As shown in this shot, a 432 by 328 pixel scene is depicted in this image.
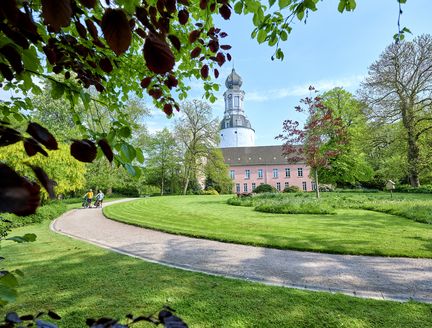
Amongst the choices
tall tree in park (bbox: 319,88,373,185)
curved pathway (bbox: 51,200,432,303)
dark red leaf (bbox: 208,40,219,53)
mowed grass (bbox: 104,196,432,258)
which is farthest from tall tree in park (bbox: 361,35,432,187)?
dark red leaf (bbox: 208,40,219,53)

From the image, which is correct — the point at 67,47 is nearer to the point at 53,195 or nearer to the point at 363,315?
the point at 53,195

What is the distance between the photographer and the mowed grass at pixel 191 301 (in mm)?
3414

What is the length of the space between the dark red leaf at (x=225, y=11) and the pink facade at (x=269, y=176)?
5254 centimetres

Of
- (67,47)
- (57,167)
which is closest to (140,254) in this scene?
(67,47)

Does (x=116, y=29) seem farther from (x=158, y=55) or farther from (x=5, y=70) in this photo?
(x=5, y=70)

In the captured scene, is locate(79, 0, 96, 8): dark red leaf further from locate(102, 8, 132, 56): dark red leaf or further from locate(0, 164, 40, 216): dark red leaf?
locate(0, 164, 40, 216): dark red leaf

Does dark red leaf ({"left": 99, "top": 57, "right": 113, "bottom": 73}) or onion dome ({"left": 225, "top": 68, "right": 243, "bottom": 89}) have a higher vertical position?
onion dome ({"left": 225, "top": 68, "right": 243, "bottom": 89})

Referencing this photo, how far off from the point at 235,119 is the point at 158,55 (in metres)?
67.5

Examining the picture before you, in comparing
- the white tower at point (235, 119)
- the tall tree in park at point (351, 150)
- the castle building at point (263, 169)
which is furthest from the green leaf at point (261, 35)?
the white tower at point (235, 119)

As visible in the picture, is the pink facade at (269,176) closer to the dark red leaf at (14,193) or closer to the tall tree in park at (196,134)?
the tall tree in park at (196,134)

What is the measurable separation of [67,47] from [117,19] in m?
1.49

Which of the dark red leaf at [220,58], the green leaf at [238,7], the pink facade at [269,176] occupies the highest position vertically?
the pink facade at [269,176]

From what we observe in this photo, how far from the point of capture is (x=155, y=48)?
74 cm

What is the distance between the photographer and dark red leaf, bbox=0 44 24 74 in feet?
3.14
